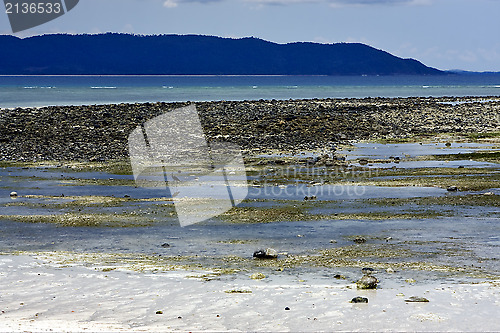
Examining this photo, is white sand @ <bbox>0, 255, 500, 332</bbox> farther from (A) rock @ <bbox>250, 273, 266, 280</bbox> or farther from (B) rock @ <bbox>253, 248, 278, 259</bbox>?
(B) rock @ <bbox>253, 248, 278, 259</bbox>

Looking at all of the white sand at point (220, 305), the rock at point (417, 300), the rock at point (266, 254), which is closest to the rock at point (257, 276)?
the white sand at point (220, 305)

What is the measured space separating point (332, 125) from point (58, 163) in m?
16.9

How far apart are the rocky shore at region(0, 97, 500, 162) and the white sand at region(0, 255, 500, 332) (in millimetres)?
19491

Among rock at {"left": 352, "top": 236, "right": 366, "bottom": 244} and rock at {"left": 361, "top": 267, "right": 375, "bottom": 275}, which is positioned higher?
rock at {"left": 361, "top": 267, "right": 375, "bottom": 275}

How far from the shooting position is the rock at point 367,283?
1123 cm

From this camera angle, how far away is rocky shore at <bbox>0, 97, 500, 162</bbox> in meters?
33.3

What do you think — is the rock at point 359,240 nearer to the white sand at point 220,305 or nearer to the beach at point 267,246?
the beach at point 267,246

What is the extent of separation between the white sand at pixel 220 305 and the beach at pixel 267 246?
0.09ft

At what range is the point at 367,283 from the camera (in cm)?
1125

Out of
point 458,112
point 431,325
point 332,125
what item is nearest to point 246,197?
point 431,325

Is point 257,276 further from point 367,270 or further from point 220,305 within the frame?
point 367,270

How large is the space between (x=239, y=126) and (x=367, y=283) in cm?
3001

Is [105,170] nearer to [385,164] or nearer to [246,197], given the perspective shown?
[246,197]

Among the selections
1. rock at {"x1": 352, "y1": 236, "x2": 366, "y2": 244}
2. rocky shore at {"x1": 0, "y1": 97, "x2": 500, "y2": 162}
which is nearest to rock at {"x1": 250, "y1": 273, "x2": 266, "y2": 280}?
rock at {"x1": 352, "y1": 236, "x2": 366, "y2": 244}
